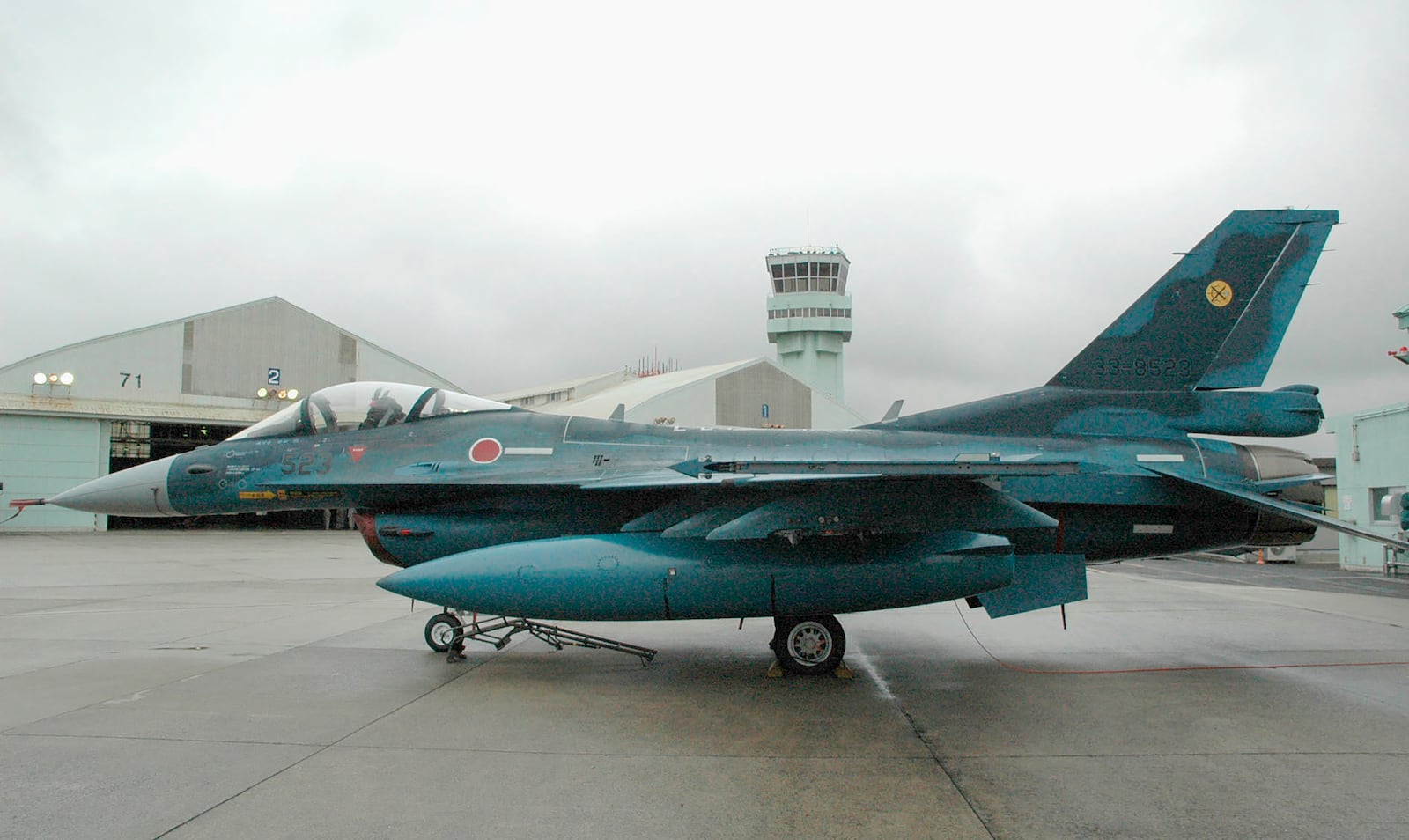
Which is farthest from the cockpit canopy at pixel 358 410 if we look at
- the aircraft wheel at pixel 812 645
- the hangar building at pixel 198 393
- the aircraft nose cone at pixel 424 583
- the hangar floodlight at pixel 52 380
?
the hangar floodlight at pixel 52 380

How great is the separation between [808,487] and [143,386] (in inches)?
1143

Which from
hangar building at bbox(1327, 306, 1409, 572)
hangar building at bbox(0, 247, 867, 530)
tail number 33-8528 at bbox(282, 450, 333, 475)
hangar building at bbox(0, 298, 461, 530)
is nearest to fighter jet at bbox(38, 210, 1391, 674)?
tail number 33-8528 at bbox(282, 450, 333, 475)

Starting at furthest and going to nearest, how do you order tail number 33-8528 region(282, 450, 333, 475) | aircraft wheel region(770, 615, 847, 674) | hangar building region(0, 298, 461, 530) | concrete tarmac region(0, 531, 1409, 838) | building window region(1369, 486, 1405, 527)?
Result: hangar building region(0, 298, 461, 530) → building window region(1369, 486, 1405, 527) → tail number 33-8528 region(282, 450, 333, 475) → aircraft wheel region(770, 615, 847, 674) → concrete tarmac region(0, 531, 1409, 838)

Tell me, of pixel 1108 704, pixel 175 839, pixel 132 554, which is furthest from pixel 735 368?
pixel 175 839

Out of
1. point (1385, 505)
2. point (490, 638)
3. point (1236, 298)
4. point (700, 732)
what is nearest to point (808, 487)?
point (700, 732)

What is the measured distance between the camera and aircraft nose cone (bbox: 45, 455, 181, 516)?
7.74 m

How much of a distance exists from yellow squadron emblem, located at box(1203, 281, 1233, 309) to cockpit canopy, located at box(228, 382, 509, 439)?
649 cm

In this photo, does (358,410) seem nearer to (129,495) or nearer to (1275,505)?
(129,495)

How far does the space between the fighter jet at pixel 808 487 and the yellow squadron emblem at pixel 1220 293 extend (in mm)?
30

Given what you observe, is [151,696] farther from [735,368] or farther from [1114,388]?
[735,368]

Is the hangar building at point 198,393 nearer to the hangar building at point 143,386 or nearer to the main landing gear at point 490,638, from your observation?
the hangar building at point 143,386

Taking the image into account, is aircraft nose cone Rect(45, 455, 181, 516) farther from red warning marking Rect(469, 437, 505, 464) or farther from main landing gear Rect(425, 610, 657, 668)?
red warning marking Rect(469, 437, 505, 464)

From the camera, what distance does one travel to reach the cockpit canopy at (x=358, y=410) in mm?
7711

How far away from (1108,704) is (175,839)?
5.79m
